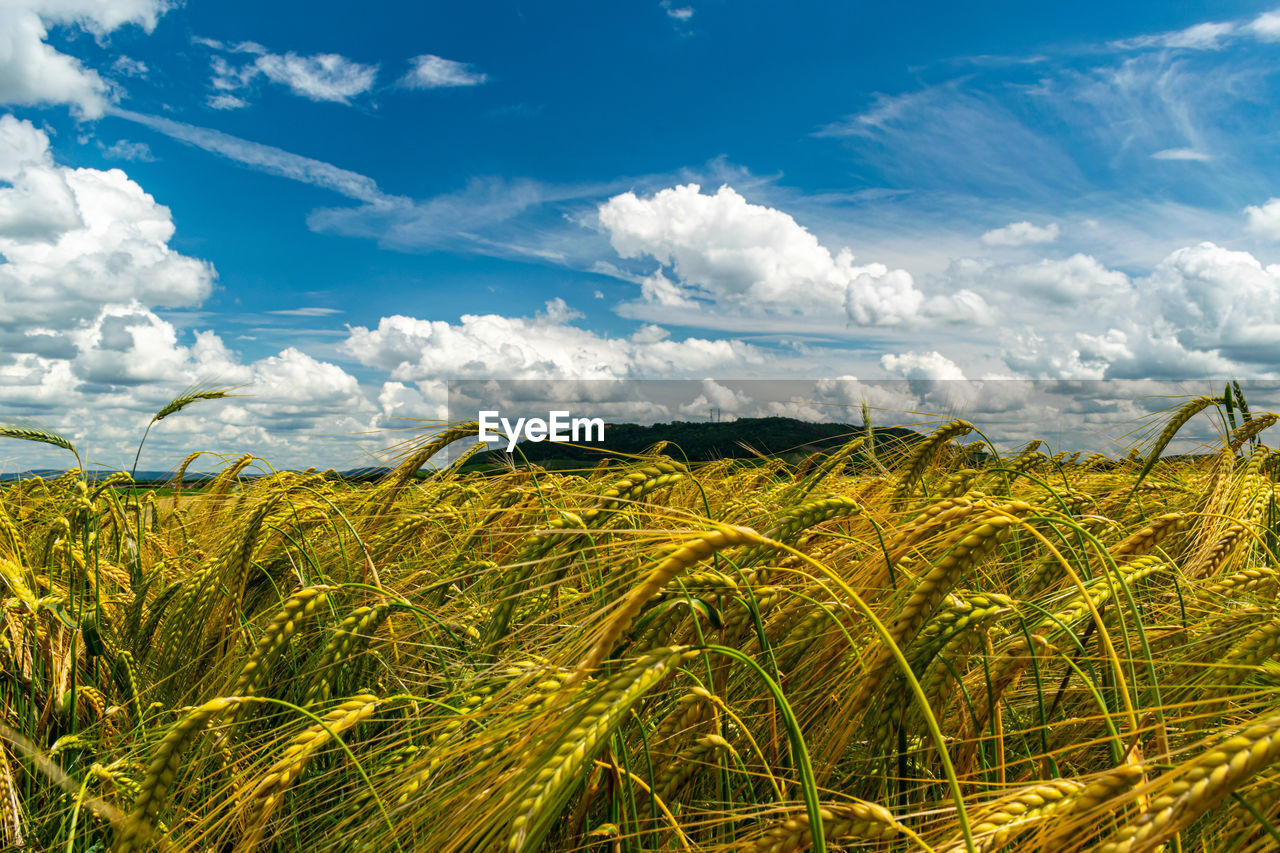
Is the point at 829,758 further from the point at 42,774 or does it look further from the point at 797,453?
the point at 797,453

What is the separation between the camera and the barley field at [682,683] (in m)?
1.20

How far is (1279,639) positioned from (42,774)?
159 inches

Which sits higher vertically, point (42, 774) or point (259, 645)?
point (259, 645)

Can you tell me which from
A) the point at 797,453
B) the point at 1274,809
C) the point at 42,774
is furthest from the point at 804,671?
the point at 797,453

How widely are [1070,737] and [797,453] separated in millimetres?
4352

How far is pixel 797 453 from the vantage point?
6430mm

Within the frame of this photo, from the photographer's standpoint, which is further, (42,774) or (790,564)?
(42,774)

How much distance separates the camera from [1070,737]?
214 centimetres

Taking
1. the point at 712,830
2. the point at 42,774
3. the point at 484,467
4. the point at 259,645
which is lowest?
the point at 42,774

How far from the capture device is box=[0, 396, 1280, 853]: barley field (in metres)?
1.20

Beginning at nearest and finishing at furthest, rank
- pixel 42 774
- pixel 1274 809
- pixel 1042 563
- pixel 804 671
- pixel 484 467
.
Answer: pixel 1274 809, pixel 804 671, pixel 1042 563, pixel 42 774, pixel 484 467

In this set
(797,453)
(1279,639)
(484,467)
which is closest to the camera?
(1279,639)

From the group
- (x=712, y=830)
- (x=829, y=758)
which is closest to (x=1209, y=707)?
(x=829, y=758)

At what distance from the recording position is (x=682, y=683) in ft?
7.13
